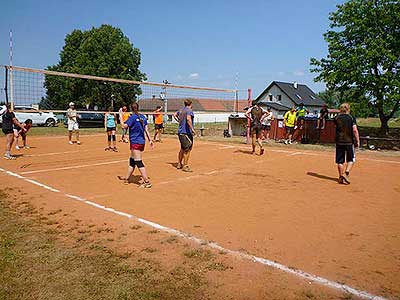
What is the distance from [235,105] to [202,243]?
1878 centimetres

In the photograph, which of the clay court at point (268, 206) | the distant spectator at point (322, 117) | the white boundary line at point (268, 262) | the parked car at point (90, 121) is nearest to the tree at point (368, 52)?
the distant spectator at point (322, 117)

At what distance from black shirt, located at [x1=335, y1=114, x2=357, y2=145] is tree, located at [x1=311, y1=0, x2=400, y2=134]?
31.8 feet

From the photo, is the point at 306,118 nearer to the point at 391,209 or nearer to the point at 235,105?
the point at 235,105

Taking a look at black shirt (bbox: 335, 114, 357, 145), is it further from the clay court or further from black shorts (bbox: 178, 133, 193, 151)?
black shorts (bbox: 178, 133, 193, 151)

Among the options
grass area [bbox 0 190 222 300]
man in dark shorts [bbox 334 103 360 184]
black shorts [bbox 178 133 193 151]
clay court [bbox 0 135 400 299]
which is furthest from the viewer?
black shorts [bbox 178 133 193 151]

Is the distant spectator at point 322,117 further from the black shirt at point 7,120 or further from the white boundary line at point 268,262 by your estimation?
the white boundary line at point 268,262

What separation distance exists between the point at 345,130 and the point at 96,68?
39.6m

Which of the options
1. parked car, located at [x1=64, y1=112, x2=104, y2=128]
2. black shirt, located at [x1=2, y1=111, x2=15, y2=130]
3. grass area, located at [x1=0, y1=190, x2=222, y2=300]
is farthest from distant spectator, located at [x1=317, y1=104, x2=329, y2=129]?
parked car, located at [x1=64, y1=112, x2=104, y2=128]

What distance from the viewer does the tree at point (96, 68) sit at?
3994 centimetres

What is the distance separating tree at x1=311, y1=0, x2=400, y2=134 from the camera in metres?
16.0

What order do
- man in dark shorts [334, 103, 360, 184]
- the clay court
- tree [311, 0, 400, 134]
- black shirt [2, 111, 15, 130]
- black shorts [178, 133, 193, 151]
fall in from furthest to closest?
tree [311, 0, 400, 134], black shirt [2, 111, 15, 130], black shorts [178, 133, 193, 151], man in dark shorts [334, 103, 360, 184], the clay court

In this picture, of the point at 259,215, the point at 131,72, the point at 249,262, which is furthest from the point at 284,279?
the point at 131,72

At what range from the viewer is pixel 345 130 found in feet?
24.8

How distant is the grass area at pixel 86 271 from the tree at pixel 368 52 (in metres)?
15.6
